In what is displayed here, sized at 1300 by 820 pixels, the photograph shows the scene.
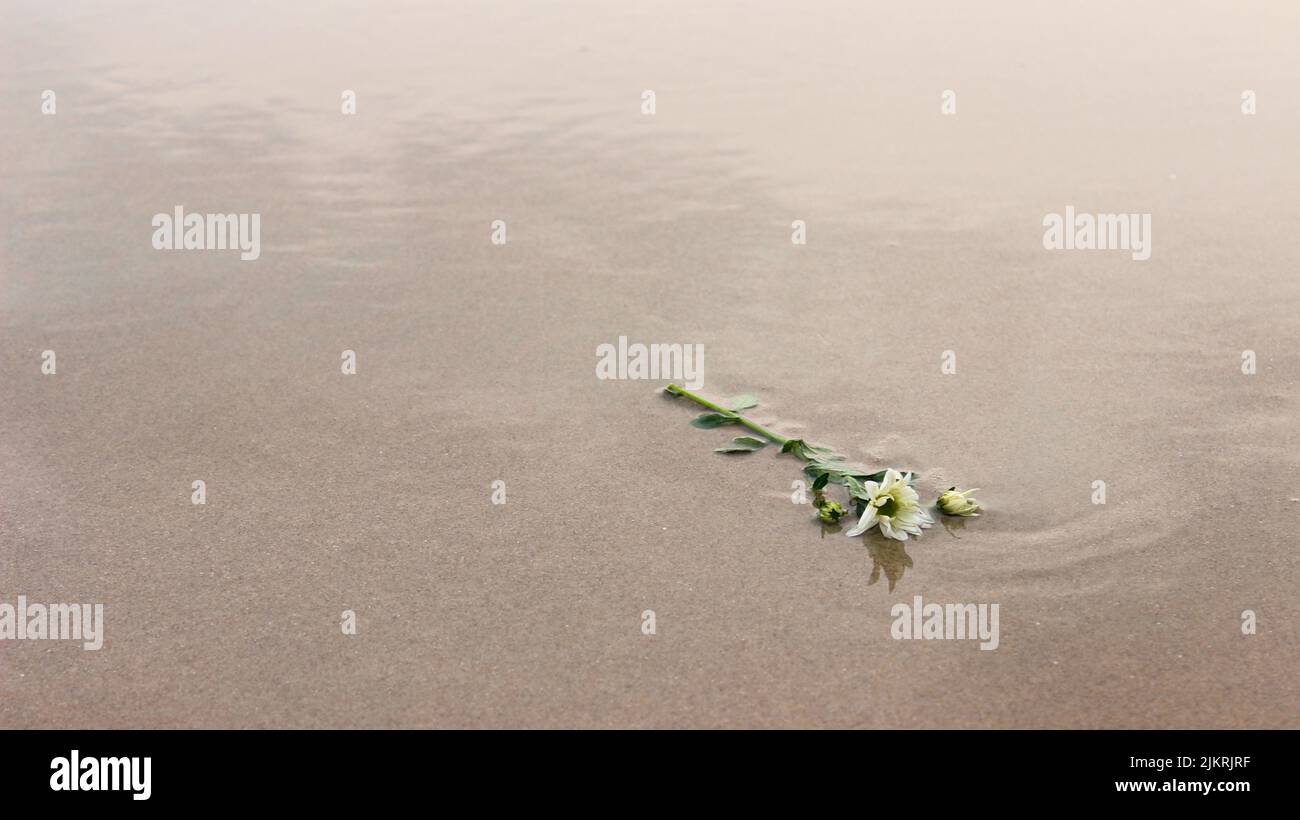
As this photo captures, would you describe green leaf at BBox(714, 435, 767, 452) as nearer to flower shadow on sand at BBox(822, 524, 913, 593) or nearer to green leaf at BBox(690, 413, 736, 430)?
green leaf at BBox(690, 413, 736, 430)

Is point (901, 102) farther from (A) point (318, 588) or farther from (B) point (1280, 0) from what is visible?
(A) point (318, 588)

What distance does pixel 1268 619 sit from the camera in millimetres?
2297

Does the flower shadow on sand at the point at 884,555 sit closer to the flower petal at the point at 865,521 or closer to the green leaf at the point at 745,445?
the flower petal at the point at 865,521

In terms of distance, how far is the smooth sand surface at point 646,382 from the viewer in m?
2.23

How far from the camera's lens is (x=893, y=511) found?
256 cm

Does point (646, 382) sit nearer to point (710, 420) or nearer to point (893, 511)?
point (710, 420)

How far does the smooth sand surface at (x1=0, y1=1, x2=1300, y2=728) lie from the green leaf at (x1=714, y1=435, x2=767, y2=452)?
0.05 m

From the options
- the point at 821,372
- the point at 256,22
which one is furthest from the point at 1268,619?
the point at 256,22

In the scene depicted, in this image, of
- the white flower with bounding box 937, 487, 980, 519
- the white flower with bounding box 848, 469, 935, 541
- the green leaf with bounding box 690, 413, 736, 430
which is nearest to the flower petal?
the white flower with bounding box 848, 469, 935, 541

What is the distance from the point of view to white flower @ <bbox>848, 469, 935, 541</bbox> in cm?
254

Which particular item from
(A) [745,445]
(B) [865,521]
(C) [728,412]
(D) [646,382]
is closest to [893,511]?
(B) [865,521]

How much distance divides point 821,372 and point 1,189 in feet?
10.2

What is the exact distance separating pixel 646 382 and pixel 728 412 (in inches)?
11.9

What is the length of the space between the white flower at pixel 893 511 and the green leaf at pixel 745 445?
362 mm
